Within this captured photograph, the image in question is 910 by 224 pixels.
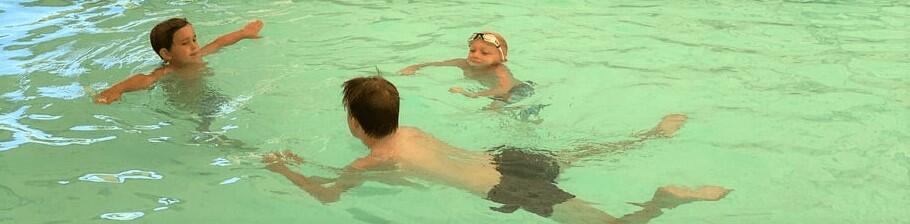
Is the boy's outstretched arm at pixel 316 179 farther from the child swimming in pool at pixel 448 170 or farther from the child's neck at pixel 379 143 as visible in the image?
the child's neck at pixel 379 143

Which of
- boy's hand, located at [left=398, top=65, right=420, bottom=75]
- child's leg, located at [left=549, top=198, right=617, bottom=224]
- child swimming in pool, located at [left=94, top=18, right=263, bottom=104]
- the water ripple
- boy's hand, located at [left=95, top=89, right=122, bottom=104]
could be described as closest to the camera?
child's leg, located at [left=549, top=198, right=617, bottom=224]

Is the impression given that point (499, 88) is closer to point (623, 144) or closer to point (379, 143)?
point (623, 144)

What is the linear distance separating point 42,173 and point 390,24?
3989mm

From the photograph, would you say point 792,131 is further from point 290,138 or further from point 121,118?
point 121,118

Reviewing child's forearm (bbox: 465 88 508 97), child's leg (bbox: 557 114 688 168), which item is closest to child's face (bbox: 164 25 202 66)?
child's forearm (bbox: 465 88 508 97)

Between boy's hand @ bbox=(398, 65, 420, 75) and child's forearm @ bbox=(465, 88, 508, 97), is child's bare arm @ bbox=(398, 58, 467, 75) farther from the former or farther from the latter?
child's forearm @ bbox=(465, 88, 508, 97)

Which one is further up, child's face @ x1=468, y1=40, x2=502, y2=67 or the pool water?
child's face @ x1=468, y1=40, x2=502, y2=67

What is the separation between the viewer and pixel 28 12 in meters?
8.25

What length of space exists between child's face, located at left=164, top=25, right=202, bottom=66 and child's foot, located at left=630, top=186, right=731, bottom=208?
3.18 m

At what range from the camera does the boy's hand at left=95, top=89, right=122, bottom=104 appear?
15.6 ft

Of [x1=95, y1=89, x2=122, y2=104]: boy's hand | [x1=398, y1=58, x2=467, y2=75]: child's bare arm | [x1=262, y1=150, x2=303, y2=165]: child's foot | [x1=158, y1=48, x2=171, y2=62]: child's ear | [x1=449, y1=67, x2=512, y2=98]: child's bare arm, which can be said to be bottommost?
[x1=262, y1=150, x2=303, y2=165]: child's foot

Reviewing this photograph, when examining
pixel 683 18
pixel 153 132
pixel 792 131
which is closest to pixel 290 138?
pixel 153 132

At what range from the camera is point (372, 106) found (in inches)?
142

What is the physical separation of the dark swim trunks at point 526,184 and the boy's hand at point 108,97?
2314 millimetres
